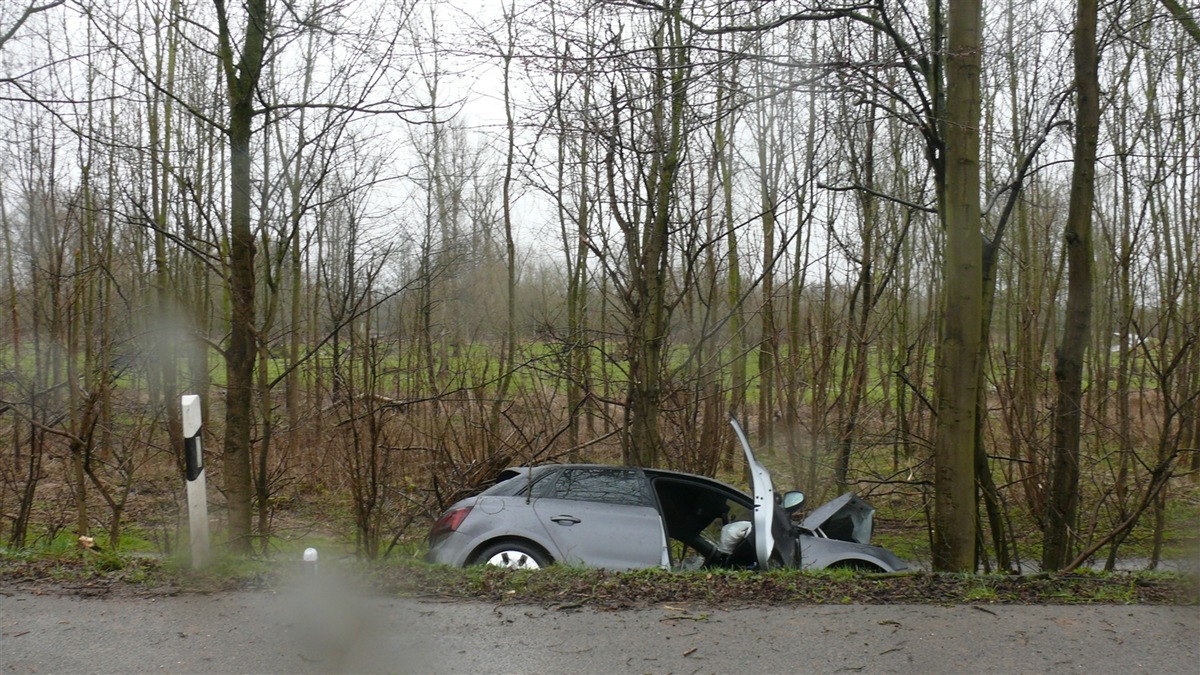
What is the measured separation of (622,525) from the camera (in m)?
8.13

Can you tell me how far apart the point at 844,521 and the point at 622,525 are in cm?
298

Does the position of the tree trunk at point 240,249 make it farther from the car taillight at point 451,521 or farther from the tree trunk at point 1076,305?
the tree trunk at point 1076,305

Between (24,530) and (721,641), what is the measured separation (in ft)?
30.0

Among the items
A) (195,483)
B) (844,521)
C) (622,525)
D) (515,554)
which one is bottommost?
(844,521)

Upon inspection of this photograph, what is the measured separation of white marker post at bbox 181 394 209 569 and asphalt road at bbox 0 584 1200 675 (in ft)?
1.95

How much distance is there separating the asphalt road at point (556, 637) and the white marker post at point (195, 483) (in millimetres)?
596

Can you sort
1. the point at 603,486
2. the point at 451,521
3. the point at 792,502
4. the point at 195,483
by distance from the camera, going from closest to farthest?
1. the point at 195,483
2. the point at 451,521
3. the point at 792,502
4. the point at 603,486

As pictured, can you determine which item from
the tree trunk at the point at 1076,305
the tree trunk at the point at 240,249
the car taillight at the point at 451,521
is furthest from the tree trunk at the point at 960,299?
the tree trunk at the point at 240,249

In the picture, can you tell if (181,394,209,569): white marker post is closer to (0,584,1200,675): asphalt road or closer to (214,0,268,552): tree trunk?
(0,584,1200,675): asphalt road

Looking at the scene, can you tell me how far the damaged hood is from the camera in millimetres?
9688

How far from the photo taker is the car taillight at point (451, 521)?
794 centimetres

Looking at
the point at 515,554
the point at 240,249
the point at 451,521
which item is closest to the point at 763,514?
the point at 515,554

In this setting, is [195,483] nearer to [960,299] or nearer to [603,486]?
[603,486]

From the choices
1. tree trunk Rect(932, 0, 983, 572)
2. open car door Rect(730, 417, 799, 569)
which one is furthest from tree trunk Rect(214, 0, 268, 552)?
tree trunk Rect(932, 0, 983, 572)
